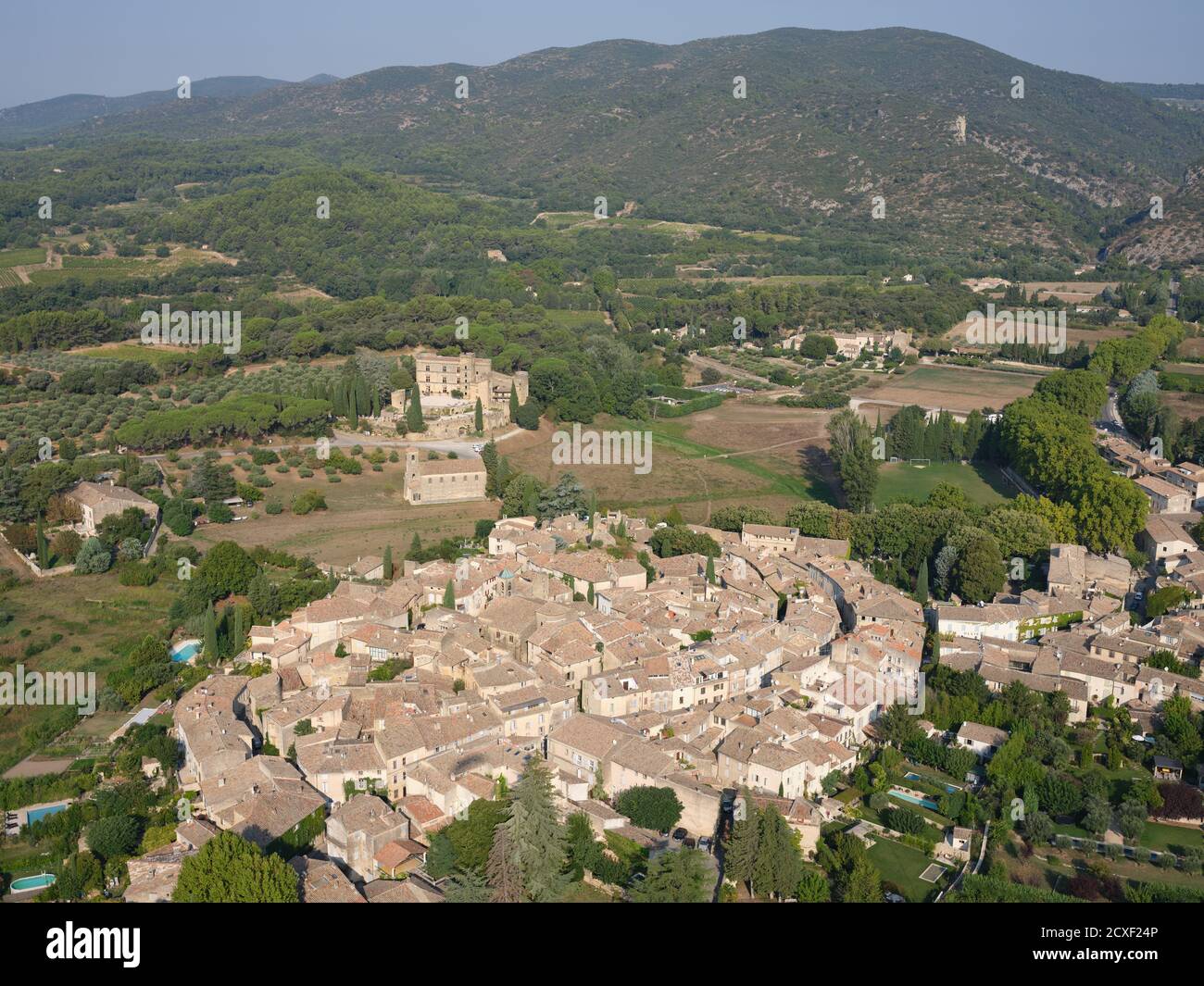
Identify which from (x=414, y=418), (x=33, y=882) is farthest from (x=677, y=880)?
(x=414, y=418)

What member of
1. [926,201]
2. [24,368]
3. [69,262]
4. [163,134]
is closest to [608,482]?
[24,368]

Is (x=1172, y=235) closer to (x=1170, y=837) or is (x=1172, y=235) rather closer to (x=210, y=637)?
(x=1170, y=837)

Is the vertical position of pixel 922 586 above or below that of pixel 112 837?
above

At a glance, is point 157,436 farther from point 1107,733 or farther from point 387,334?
point 1107,733

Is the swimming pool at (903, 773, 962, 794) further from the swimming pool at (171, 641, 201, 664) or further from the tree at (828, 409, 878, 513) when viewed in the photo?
the tree at (828, 409, 878, 513)

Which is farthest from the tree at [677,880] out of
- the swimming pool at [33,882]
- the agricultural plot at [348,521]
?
the agricultural plot at [348,521]

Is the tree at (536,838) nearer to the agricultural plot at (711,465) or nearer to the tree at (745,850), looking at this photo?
the tree at (745,850)
